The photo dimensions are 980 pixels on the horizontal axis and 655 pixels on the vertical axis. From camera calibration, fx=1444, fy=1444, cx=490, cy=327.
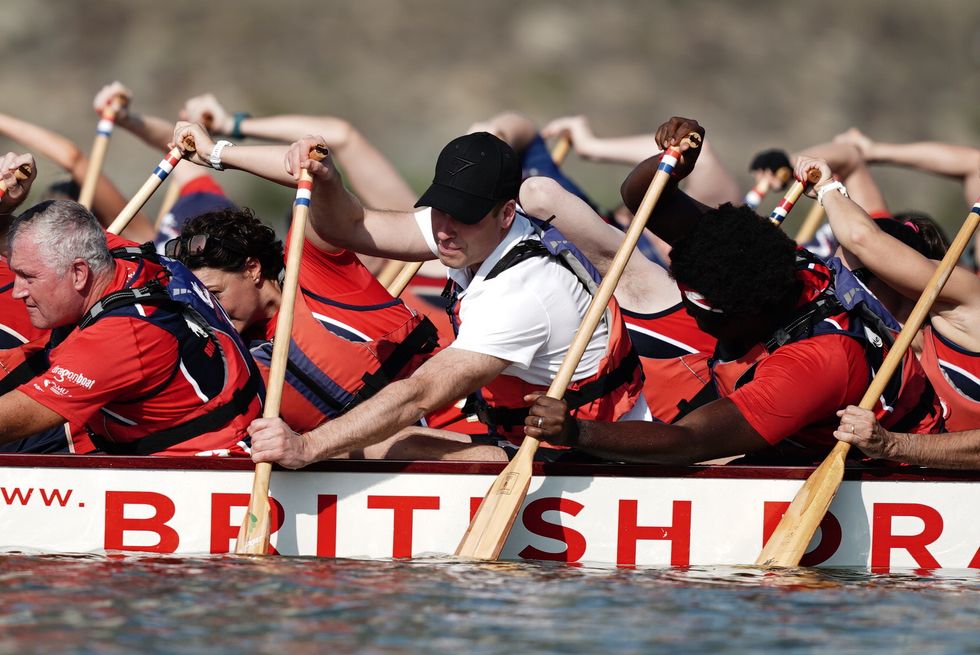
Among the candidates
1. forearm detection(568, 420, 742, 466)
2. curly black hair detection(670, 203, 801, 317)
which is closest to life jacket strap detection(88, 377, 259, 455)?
forearm detection(568, 420, 742, 466)

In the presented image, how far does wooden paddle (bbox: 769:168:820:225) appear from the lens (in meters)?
6.06

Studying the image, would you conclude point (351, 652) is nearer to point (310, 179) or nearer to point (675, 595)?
point (675, 595)

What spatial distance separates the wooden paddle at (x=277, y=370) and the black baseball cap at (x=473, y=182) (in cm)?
52

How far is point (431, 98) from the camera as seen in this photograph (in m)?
23.1

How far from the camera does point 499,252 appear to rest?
5152mm

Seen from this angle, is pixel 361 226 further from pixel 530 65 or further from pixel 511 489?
pixel 530 65

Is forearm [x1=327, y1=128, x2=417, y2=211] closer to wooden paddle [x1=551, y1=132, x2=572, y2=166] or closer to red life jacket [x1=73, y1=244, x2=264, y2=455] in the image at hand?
wooden paddle [x1=551, y1=132, x2=572, y2=166]

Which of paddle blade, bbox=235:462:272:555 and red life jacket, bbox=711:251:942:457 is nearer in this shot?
paddle blade, bbox=235:462:272:555

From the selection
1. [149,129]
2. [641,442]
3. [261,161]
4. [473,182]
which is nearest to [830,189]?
[641,442]

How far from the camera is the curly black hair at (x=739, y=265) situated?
5145 millimetres

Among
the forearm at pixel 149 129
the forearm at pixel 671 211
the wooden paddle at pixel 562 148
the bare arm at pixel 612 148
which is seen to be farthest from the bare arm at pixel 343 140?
the forearm at pixel 671 211

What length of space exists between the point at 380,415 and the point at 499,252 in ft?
2.36

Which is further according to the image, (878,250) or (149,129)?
(149,129)

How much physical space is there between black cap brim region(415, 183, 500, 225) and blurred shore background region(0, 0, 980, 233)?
16.4 meters
